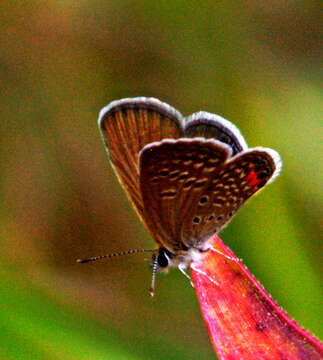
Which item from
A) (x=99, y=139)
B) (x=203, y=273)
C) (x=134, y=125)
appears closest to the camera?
(x=203, y=273)

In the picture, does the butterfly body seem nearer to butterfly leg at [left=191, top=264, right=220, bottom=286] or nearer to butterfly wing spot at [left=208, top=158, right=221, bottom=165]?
butterfly wing spot at [left=208, top=158, right=221, bottom=165]

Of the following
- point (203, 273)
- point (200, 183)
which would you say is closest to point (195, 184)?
point (200, 183)

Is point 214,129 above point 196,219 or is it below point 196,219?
above

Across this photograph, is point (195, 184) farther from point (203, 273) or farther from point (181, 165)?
point (203, 273)

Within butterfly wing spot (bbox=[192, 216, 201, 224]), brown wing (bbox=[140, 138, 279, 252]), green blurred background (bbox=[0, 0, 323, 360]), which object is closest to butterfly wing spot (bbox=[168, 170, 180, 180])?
brown wing (bbox=[140, 138, 279, 252])

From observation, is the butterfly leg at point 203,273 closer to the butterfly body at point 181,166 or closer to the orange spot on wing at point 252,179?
the butterfly body at point 181,166

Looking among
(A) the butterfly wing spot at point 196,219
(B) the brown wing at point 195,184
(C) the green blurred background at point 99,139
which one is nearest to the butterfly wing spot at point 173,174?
(B) the brown wing at point 195,184

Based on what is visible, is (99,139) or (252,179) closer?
(252,179)

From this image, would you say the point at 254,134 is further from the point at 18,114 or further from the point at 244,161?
the point at 18,114
